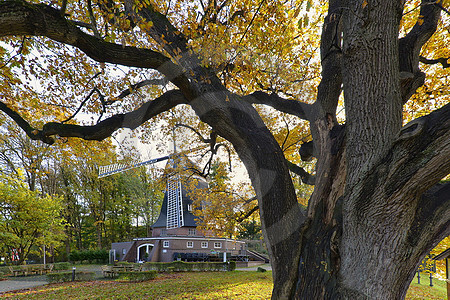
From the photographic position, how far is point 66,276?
51.8ft

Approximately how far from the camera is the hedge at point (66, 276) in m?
15.3

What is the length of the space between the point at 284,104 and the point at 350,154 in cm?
207

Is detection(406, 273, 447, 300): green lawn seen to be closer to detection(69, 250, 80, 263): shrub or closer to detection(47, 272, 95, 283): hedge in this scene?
detection(47, 272, 95, 283): hedge

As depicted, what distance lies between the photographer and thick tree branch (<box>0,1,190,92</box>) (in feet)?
8.84

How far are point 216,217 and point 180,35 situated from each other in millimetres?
8937

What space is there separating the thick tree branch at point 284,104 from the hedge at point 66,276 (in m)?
17.4

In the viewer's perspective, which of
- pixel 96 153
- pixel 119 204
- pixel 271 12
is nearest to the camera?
pixel 271 12

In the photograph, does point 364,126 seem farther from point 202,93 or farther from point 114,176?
point 114,176

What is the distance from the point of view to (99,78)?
24.2ft

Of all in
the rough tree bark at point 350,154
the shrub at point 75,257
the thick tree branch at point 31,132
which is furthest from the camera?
the shrub at point 75,257

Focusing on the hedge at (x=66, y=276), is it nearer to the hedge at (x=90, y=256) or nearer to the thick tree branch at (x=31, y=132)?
the hedge at (x=90, y=256)

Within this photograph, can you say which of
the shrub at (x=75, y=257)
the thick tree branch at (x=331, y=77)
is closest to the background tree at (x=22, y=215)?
the shrub at (x=75, y=257)

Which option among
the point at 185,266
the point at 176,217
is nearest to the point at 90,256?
the point at 176,217

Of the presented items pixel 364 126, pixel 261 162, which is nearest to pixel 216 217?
pixel 261 162
